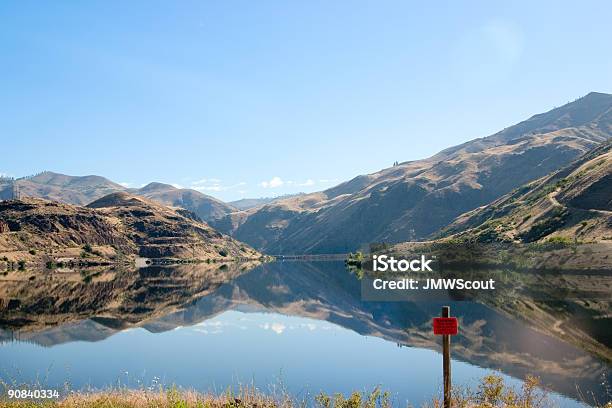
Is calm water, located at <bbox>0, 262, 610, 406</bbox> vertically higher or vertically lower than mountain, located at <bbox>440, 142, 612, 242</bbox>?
lower

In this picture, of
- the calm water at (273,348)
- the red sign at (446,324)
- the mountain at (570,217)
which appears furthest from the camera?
the mountain at (570,217)

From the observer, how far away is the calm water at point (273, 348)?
130 feet

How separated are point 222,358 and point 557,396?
3096cm

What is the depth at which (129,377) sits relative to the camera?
1607 inches

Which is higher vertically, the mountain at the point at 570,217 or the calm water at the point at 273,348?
the mountain at the point at 570,217

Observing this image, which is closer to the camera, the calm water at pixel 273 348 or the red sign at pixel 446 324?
the red sign at pixel 446 324

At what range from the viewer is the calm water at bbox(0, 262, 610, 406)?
39500 mm

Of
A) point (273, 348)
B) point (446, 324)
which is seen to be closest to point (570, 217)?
point (273, 348)

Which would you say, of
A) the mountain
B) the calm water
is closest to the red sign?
the calm water

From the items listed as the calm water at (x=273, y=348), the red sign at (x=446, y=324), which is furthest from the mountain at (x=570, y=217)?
the red sign at (x=446, y=324)

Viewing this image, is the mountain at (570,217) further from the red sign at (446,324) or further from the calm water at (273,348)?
the red sign at (446,324)

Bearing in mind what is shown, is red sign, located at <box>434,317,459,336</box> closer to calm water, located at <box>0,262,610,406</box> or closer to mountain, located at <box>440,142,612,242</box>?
calm water, located at <box>0,262,610,406</box>

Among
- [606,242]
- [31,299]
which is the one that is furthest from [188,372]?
[606,242]

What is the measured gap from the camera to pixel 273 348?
5753 cm
